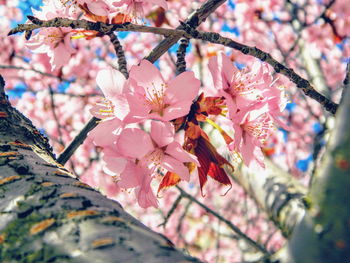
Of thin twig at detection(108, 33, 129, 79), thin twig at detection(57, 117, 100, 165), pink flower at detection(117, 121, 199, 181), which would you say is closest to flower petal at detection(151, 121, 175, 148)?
pink flower at detection(117, 121, 199, 181)

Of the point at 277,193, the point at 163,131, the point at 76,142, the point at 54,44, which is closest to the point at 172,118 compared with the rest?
the point at 163,131

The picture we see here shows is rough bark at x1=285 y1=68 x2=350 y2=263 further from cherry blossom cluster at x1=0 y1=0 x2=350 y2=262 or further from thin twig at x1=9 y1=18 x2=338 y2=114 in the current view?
cherry blossom cluster at x1=0 y1=0 x2=350 y2=262

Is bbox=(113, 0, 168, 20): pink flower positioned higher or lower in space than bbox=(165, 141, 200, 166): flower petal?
higher

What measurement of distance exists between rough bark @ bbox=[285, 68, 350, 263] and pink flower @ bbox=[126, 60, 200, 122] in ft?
2.16

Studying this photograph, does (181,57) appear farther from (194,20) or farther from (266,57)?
(266,57)

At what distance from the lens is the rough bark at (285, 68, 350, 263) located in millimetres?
450

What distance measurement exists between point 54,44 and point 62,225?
1.17m

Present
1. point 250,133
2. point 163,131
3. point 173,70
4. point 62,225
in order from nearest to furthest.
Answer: point 62,225
point 163,131
point 250,133
point 173,70

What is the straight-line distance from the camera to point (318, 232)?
47cm

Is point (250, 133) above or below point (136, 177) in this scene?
above

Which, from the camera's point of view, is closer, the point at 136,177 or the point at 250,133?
the point at 136,177

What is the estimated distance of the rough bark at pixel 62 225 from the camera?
0.66 m

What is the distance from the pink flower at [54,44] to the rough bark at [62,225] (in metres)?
0.81

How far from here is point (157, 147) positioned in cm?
118
